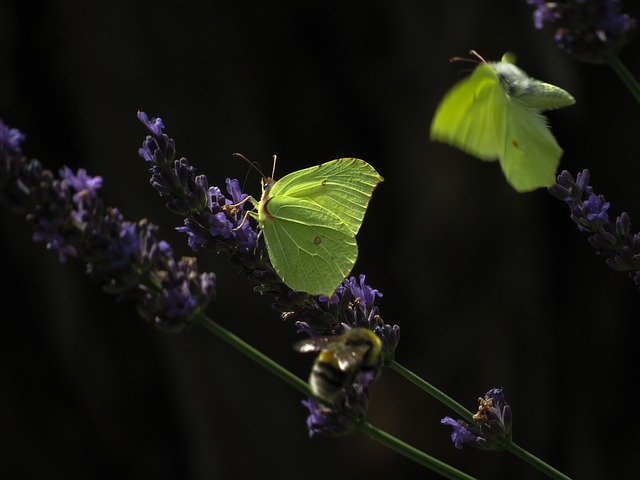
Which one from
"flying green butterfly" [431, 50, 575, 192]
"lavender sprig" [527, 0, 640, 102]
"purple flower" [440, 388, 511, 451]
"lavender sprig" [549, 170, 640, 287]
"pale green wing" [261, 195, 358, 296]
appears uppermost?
"lavender sprig" [527, 0, 640, 102]

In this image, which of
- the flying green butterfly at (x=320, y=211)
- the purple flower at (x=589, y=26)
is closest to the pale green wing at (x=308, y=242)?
the flying green butterfly at (x=320, y=211)

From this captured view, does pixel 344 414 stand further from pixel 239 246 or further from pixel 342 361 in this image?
pixel 239 246

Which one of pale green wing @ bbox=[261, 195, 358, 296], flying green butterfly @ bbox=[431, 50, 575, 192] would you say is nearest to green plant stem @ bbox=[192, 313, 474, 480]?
pale green wing @ bbox=[261, 195, 358, 296]

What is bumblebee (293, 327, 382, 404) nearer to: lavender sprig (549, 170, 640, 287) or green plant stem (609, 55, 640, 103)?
lavender sprig (549, 170, 640, 287)

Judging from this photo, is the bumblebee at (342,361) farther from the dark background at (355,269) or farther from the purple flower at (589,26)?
the dark background at (355,269)

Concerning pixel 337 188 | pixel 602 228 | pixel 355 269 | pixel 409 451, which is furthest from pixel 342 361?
pixel 355 269
